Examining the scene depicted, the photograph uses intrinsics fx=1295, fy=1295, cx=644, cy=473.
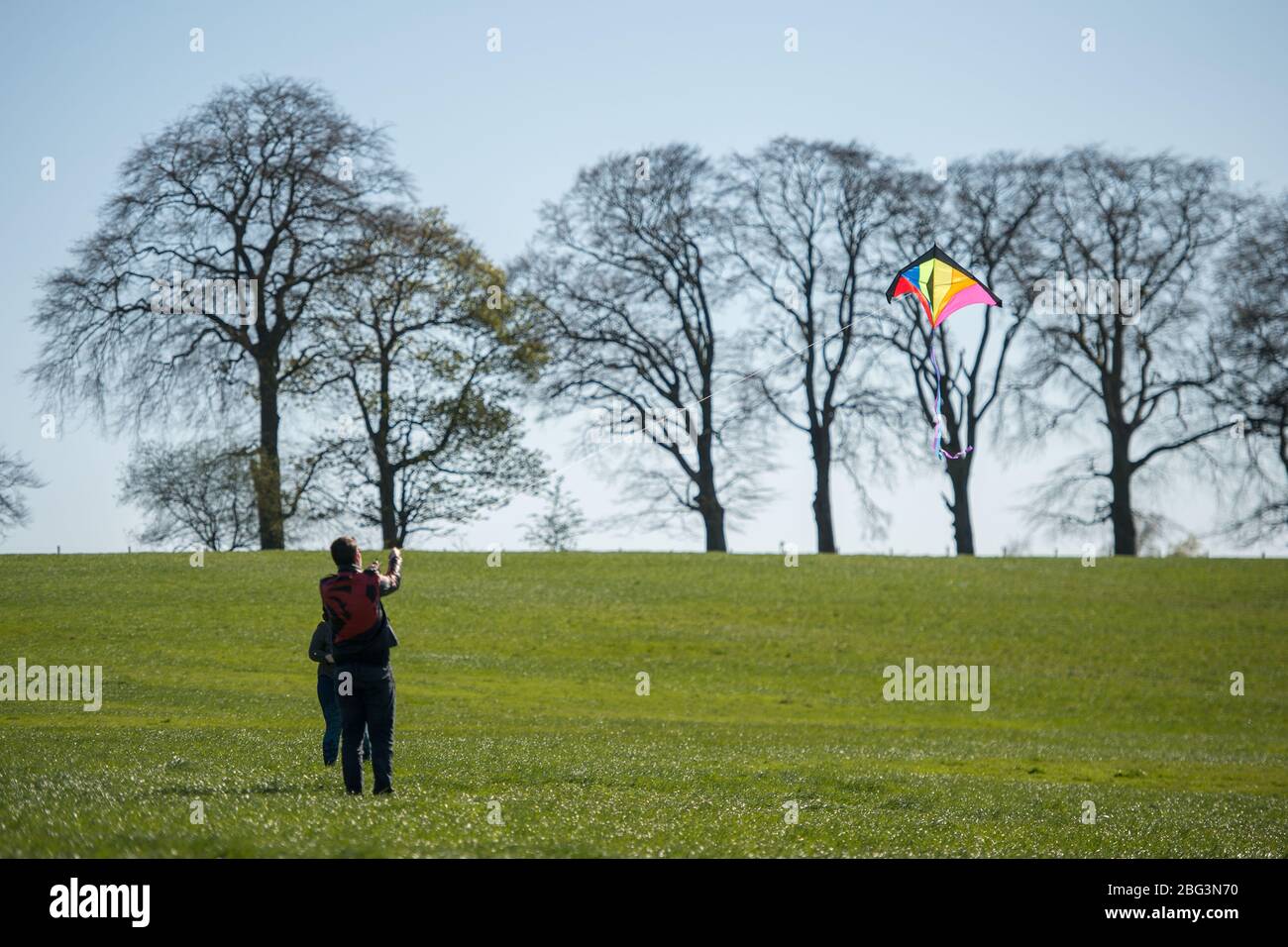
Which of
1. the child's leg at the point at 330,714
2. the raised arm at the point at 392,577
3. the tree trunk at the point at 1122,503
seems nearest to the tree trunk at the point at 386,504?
the tree trunk at the point at 1122,503

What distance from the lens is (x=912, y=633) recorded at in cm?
3756

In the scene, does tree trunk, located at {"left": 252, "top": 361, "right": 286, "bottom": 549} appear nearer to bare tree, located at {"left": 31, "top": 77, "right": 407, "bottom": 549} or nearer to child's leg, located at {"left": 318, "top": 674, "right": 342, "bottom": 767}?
bare tree, located at {"left": 31, "top": 77, "right": 407, "bottom": 549}

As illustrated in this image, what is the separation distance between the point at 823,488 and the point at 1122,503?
12.0m

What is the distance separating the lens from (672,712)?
27922 mm

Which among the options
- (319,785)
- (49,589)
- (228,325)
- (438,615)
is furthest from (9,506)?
(319,785)

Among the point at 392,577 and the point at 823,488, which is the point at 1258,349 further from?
the point at 392,577

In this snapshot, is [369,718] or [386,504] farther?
[386,504]

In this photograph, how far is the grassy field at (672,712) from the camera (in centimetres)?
1084

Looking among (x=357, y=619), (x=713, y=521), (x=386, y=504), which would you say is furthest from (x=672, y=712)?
(x=713, y=521)

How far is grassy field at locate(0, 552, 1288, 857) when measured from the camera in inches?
427

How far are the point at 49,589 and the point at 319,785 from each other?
95.7 feet

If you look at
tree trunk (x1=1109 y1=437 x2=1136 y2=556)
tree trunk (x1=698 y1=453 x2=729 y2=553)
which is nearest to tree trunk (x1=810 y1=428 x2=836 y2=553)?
tree trunk (x1=698 y1=453 x2=729 y2=553)
